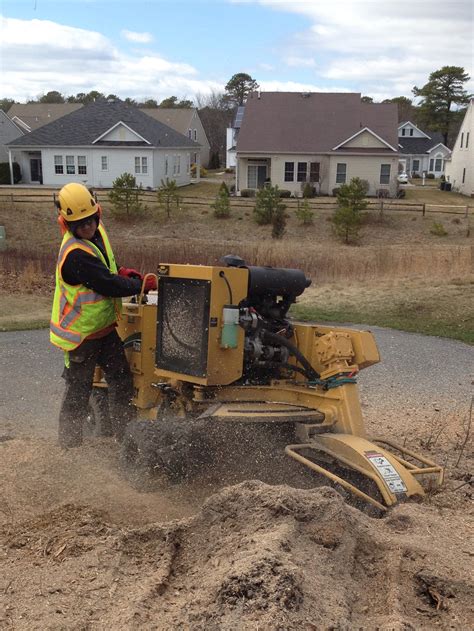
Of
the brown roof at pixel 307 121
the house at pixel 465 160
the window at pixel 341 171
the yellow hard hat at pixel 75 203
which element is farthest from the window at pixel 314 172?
the yellow hard hat at pixel 75 203

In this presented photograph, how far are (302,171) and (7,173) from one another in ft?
60.8

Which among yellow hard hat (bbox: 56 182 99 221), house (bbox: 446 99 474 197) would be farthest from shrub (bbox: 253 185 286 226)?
yellow hard hat (bbox: 56 182 99 221)

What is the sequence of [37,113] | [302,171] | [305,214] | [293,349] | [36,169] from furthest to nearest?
[37,113], [36,169], [302,171], [305,214], [293,349]

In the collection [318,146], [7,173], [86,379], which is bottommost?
[86,379]

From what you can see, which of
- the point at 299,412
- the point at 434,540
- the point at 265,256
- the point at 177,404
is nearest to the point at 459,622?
the point at 434,540

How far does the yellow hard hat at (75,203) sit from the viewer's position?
213 inches

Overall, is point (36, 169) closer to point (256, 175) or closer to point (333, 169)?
point (256, 175)

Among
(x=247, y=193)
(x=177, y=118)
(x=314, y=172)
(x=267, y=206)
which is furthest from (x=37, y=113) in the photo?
(x=267, y=206)

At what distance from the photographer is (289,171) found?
41.9 meters

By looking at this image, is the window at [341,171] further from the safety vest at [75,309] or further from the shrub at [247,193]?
the safety vest at [75,309]

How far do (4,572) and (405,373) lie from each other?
6.95m

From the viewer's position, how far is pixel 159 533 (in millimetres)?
4211

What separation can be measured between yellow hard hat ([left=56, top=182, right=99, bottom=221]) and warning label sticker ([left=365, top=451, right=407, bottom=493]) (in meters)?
2.67

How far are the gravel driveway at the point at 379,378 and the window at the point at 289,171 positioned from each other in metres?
30.6
